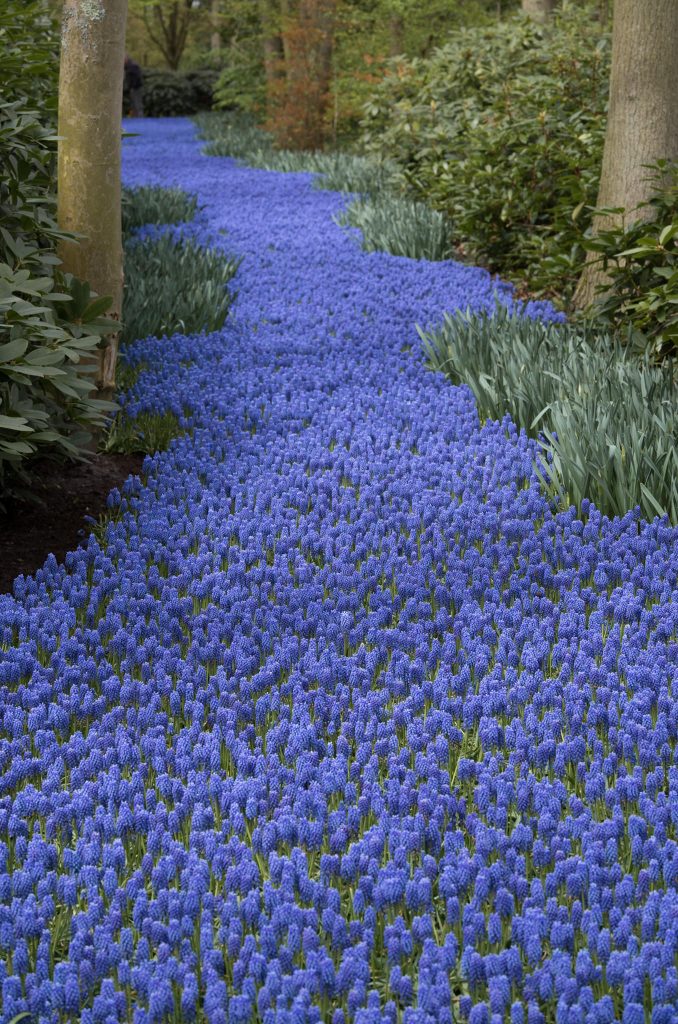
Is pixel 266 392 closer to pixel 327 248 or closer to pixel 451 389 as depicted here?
pixel 451 389

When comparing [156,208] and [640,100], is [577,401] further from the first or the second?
[156,208]

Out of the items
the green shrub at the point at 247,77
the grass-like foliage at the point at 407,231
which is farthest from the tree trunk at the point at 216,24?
the grass-like foliage at the point at 407,231

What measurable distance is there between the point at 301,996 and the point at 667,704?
1.35m

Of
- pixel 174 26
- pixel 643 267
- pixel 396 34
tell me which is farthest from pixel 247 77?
pixel 643 267

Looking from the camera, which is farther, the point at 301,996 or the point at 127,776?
the point at 127,776

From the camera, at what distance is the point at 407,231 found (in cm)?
852

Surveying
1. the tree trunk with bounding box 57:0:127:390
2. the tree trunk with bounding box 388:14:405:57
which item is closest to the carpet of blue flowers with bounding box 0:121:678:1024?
the tree trunk with bounding box 57:0:127:390

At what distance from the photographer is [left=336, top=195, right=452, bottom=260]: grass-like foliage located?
8.45 meters

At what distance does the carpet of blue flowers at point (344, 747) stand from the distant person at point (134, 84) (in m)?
20.6

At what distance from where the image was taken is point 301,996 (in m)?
1.89

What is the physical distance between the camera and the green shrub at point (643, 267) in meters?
Result: 5.68

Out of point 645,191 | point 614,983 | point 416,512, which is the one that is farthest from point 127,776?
point 645,191

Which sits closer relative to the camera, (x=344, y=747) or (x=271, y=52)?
(x=344, y=747)

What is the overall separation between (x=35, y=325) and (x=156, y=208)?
6.75 m
